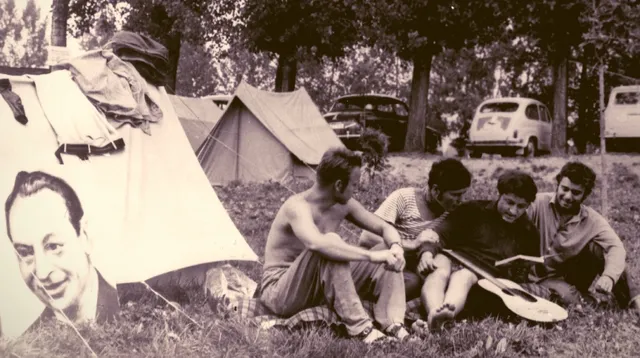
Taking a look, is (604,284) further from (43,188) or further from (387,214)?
(43,188)

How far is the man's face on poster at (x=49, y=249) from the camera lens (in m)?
3.98

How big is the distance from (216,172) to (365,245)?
8293mm

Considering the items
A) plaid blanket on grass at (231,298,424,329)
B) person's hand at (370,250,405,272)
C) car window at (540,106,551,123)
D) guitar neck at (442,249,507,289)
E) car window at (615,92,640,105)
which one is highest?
car window at (615,92,640,105)

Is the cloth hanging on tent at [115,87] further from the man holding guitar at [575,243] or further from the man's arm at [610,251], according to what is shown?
the man's arm at [610,251]

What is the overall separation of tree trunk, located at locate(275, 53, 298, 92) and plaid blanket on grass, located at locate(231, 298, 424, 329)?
13.4 meters

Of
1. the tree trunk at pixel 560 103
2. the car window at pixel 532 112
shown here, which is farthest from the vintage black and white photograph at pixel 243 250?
the car window at pixel 532 112

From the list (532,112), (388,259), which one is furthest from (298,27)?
(388,259)

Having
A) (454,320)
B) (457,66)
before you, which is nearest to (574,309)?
(454,320)

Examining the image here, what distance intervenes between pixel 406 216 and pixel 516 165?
8.94 meters

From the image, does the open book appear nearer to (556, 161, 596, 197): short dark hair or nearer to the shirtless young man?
(556, 161, 596, 197): short dark hair

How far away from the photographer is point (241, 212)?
891cm

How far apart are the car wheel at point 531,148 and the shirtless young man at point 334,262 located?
12.1 metres

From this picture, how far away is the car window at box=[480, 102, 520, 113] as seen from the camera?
16031 millimetres

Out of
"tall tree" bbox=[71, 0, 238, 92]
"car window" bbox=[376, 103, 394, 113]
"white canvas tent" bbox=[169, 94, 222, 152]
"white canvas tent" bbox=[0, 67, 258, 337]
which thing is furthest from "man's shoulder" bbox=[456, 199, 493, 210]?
"car window" bbox=[376, 103, 394, 113]
